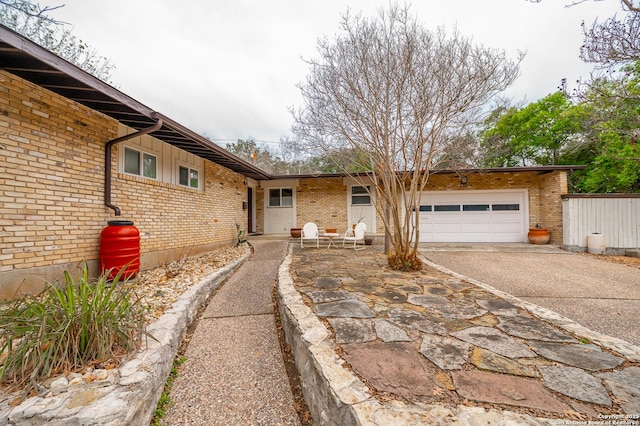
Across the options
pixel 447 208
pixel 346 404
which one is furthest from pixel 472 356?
pixel 447 208

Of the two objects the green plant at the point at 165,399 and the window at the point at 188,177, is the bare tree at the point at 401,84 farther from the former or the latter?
the window at the point at 188,177

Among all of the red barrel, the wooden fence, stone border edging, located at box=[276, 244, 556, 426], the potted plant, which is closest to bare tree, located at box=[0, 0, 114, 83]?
the red barrel

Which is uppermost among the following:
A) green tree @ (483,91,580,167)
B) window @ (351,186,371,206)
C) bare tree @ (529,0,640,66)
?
green tree @ (483,91,580,167)

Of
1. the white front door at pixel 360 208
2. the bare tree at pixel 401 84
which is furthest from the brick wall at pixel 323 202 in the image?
the bare tree at pixel 401 84

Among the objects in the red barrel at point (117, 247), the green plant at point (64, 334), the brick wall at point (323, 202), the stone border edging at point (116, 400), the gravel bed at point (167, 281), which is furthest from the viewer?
the brick wall at point (323, 202)

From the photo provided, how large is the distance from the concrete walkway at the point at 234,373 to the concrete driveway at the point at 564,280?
3297mm

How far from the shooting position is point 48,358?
1.45 m

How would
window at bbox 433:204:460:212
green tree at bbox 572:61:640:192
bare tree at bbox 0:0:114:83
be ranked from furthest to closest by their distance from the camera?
window at bbox 433:204:460:212 → bare tree at bbox 0:0:114:83 → green tree at bbox 572:61:640:192

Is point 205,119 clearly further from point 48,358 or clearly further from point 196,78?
point 48,358

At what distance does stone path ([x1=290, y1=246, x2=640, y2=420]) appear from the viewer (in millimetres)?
1263

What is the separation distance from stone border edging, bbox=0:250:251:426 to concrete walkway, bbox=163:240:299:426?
21 cm

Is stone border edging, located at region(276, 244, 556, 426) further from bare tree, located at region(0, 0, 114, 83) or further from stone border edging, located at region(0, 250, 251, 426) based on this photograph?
bare tree, located at region(0, 0, 114, 83)

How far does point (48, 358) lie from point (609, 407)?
311cm

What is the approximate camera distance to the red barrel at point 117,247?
3.60 meters
